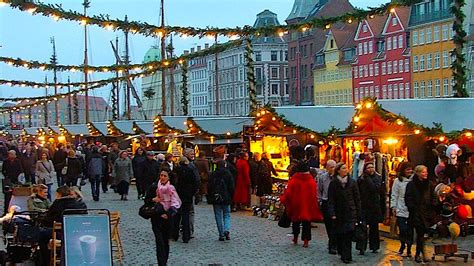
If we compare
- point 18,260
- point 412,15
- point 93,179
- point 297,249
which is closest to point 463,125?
point 297,249

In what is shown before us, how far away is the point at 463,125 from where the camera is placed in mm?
17703

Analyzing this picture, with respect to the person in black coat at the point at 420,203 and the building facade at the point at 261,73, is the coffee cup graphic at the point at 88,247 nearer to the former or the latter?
the person in black coat at the point at 420,203

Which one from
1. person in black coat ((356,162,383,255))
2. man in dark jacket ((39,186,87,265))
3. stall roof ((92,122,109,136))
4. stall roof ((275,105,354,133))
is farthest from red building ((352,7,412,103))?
man in dark jacket ((39,186,87,265))

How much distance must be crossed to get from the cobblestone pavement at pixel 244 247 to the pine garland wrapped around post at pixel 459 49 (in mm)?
5083

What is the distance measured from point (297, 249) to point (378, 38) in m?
66.4

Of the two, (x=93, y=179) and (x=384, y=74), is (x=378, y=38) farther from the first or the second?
(x=93, y=179)

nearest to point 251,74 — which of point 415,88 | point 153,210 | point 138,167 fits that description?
point 138,167

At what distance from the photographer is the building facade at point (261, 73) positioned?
4335 inches

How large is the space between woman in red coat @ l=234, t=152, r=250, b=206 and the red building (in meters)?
52.5

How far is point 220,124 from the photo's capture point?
31547 mm

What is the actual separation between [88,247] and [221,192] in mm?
4655

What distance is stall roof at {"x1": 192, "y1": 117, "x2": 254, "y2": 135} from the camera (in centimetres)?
3100

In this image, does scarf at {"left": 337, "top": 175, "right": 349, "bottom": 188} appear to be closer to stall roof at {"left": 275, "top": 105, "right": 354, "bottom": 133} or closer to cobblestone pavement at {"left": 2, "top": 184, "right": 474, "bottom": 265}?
cobblestone pavement at {"left": 2, "top": 184, "right": 474, "bottom": 265}

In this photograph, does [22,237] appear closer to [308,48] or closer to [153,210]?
[153,210]
